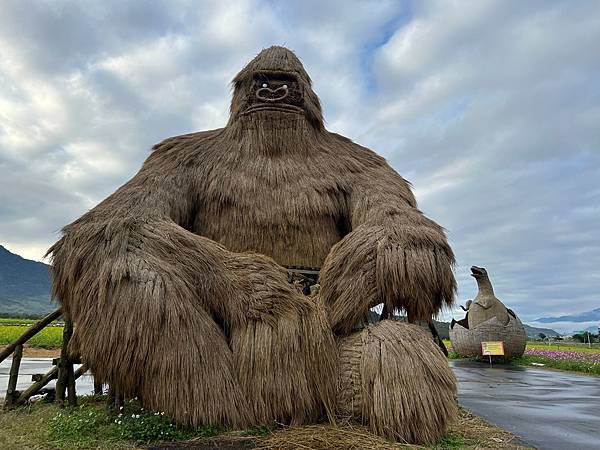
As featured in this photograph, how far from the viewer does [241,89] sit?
4.54m

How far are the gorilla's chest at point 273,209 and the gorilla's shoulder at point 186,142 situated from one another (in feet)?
1.23

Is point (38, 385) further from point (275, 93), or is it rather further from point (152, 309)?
point (275, 93)

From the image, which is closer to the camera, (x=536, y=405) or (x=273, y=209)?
(x=273, y=209)

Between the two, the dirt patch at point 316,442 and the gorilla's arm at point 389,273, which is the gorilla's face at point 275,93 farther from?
the dirt patch at point 316,442

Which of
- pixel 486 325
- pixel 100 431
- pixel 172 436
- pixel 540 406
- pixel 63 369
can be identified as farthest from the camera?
pixel 486 325

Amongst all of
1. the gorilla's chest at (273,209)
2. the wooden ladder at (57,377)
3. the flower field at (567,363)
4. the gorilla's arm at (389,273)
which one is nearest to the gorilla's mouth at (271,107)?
the gorilla's chest at (273,209)

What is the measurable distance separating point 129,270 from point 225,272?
0.61m

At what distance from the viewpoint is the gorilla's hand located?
3.41m

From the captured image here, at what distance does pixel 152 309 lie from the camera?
302cm

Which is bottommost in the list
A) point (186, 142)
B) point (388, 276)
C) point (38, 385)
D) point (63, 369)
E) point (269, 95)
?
point (38, 385)

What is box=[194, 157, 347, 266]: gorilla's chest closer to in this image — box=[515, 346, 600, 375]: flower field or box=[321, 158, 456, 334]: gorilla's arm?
box=[321, 158, 456, 334]: gorilla's arm

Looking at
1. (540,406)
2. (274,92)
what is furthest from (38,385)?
(540,406)

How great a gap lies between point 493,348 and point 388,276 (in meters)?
9.59

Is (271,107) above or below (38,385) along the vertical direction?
above
